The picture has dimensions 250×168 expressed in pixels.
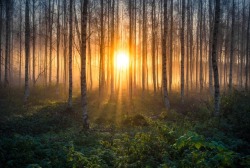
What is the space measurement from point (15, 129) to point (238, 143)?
32.8 feet

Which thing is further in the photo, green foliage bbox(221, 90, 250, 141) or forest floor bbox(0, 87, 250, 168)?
green foliage bbox(221, 90, 250, 141)

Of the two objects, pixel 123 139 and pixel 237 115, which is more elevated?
pixel 237 115

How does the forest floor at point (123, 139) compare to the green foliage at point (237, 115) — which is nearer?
the forest floor at point (123, 139)

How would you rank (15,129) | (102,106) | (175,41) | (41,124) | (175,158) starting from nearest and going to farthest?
(175,158) < (15,129) < (41,124) < (102,106) < (175,41)

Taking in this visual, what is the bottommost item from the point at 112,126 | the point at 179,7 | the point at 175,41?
the point at 112,126

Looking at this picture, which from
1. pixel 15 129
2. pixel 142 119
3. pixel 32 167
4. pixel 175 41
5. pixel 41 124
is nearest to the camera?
pixel 32 167

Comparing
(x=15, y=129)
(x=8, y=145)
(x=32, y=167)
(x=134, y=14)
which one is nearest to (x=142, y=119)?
(x=15, y=129)

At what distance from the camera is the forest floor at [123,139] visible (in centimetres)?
595

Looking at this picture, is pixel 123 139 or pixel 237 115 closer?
pixel 123 139

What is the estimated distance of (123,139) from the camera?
9.65m

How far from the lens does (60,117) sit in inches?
586

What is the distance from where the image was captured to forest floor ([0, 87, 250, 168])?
595cm

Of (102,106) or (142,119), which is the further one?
(102,106)

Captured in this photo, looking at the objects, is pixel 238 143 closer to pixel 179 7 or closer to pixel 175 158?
pixel 175 158
